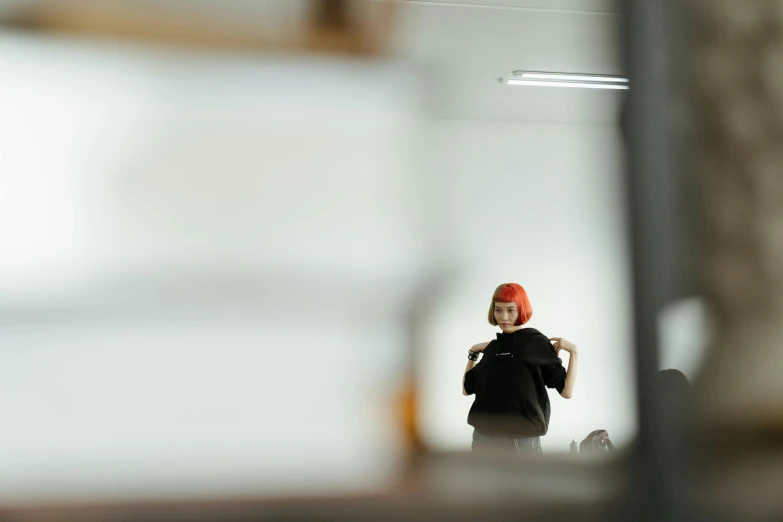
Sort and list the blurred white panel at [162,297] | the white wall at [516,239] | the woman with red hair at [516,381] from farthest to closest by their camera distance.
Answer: the white wall at [516,239] < the woman with red hair at [516,381] < the blurred white panel at [162,297]

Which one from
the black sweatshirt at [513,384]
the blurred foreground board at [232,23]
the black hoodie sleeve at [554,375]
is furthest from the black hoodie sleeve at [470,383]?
the blurred foreground board at [232,23]

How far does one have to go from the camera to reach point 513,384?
137 centimetres

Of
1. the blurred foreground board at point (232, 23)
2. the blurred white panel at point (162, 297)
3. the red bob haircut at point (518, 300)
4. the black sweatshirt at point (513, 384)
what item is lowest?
the blurred white panel at point (162, 297)

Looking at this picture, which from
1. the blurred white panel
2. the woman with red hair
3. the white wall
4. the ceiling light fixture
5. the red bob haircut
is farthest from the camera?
the white wall

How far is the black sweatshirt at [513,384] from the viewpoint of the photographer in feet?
4.45

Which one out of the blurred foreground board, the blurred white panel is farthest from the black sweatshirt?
the blurred foreground board

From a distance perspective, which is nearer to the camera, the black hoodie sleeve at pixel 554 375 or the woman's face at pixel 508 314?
the black hoodie sleeve at pixel 554 375

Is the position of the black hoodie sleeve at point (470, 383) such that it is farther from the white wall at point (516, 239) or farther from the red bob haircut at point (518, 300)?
the white wall at point (516, 239)

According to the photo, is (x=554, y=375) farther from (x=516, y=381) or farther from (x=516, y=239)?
(x=516, y=239)

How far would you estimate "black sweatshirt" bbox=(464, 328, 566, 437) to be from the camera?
1357 mm

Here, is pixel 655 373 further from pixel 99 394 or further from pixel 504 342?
pixel 504 342

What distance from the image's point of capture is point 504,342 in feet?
4.91

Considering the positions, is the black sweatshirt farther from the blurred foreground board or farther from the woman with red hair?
the blurred foreground board

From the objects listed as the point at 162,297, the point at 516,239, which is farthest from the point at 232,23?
the point at 516,239
